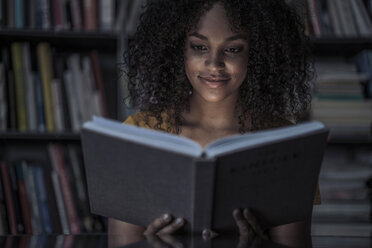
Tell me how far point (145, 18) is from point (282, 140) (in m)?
0.79

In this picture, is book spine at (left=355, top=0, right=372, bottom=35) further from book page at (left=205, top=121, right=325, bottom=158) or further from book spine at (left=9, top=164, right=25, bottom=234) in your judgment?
book spine at (left=9, top=164, right=25, bottom=234)

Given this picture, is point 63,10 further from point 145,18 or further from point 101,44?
point 145,18

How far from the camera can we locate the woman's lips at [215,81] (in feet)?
3.94

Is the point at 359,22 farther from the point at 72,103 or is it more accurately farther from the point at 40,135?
the point at 40,135

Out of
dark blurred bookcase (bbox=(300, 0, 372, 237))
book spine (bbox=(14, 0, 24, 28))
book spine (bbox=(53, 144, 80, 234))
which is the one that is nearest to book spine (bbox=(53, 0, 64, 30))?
book spine (bbox=(14, 0, 24, 28))

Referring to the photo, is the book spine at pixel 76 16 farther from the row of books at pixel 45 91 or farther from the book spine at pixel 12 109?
the book spine at pixel 12 109

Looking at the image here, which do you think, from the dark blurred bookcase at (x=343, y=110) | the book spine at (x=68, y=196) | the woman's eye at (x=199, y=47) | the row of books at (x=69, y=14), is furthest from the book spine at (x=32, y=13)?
the dark blurred bookcase at (x=343, y=110)

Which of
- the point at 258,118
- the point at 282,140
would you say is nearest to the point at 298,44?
the point at 258,118

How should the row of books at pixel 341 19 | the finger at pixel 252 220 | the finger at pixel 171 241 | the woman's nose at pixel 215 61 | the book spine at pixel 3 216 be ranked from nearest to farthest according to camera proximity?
the finger at pixel 171 241 < the finger at pixel 252 220 < the woman's nose at pixel 215 61 < the book spine at pixel 3 216 < the row of books at pixel 341 19

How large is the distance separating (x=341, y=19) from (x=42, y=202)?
49.6 inches

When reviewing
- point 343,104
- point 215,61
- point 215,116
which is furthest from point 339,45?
point 215,61

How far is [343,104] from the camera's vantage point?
1712 millimetres

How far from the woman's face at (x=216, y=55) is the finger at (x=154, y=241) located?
0.50 meters

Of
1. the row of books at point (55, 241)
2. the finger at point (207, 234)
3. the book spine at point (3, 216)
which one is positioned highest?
the finger at point (207, 234)
